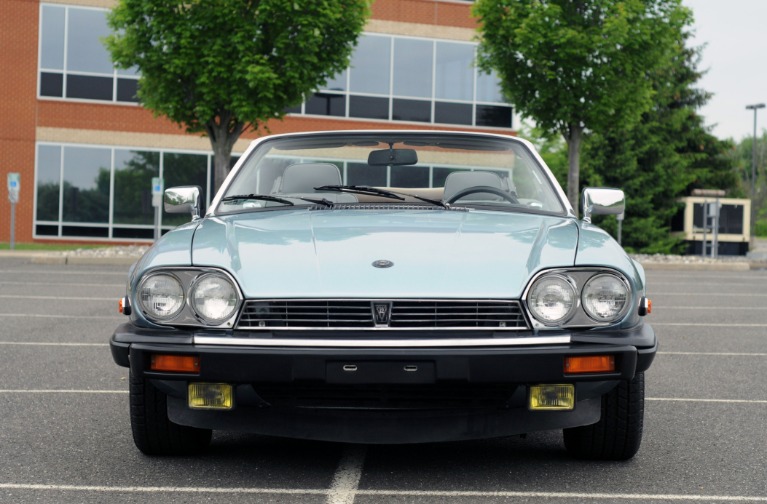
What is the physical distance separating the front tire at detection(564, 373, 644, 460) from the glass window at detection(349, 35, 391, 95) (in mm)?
27547

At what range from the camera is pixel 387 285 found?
12.3 ft

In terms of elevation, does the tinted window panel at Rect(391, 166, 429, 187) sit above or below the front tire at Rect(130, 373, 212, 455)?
above

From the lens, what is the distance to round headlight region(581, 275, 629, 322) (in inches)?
150

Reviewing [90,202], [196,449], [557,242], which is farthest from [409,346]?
[90,202]

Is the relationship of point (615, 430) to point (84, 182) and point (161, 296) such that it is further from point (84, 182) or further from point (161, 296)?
point (84, 182)

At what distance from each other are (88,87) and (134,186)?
3116mm

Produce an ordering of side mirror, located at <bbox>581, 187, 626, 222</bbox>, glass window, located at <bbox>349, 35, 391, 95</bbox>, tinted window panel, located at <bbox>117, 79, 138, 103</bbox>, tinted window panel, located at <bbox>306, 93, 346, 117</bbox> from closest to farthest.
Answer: side mirror, located at <bbox>581, 187, 626, 222</bbox>
tinted window panel, located at <bbox>117, 79, 138, 103</bbox>
tinted window panel, located at <bbox>306, 93, 346, 117</bbox>
glass window, located at <bbox>349, 35, 391, 95</bbox>

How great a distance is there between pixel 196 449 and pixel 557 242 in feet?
5.69

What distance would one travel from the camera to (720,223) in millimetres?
34625

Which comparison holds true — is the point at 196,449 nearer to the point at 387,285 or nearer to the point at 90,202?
the point at 387,285

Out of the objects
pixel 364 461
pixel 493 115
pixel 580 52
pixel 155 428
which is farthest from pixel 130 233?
pixel 364 461

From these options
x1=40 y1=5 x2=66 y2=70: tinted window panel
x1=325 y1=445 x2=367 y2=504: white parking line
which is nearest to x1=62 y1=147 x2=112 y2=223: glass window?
x1=40 y1=5 x2=66 y2=70: tinted window panel

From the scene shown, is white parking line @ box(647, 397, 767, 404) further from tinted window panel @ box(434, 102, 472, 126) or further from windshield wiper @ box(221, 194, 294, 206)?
tinted window panel @ box(434, 102, 472, 126)

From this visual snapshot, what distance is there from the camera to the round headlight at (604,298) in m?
3.80
